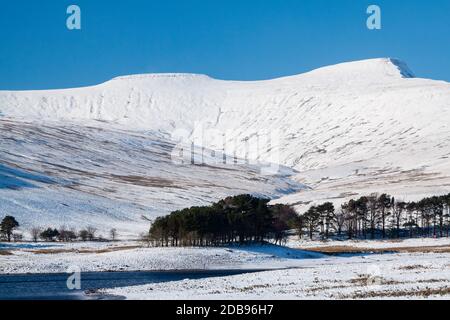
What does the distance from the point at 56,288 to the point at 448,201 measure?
90125mm

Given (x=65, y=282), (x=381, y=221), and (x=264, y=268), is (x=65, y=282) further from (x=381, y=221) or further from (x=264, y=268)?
(x=381, y=221)

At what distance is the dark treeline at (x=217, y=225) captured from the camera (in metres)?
94.4

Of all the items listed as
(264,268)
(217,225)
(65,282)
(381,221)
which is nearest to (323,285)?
(65,282)

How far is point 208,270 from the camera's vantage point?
7762 centimetres

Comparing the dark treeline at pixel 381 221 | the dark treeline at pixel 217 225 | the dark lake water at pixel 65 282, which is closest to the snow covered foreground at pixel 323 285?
the dark lake water at pixel 65 282

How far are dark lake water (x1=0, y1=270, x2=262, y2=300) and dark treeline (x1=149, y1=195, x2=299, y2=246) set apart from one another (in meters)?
18.4

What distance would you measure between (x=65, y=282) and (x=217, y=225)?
35869mm

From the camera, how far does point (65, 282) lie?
205 ft

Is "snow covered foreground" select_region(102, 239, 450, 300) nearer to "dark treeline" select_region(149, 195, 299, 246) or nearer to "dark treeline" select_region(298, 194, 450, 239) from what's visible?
"dark treeline" select_region(149, 195, 299, 246)
